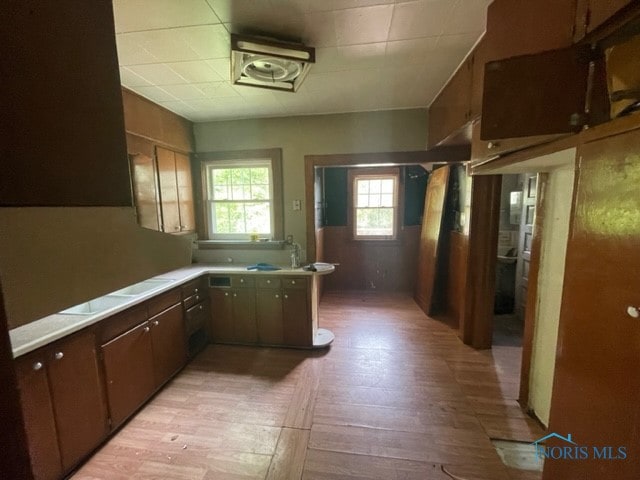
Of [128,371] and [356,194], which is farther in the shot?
[356,194]

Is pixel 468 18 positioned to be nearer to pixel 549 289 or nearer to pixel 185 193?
pixel 549 289

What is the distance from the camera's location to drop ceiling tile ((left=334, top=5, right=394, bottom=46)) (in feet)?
4.91

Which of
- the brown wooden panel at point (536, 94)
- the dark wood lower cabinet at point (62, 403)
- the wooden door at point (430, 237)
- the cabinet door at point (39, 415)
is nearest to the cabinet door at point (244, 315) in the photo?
the dark wood lower cabinet at point (62, 403)

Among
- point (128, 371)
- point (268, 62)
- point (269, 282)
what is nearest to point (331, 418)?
point (269, 282)

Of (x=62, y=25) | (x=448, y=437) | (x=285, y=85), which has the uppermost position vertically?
(x=285, y=85)

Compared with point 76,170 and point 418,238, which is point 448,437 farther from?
point 418,238

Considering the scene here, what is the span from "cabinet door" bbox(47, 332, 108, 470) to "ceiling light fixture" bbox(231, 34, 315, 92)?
199 centimetres

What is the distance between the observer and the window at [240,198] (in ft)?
11.0

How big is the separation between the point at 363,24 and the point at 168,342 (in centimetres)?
279

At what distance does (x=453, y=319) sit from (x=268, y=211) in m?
2.73

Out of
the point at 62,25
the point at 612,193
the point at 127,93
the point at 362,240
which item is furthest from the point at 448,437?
the point at 127,93

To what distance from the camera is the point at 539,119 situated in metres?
0.99

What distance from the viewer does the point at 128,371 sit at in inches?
77.5

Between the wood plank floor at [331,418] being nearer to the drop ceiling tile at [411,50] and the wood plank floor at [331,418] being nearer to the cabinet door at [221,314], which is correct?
the cabinet door at [221,314]
